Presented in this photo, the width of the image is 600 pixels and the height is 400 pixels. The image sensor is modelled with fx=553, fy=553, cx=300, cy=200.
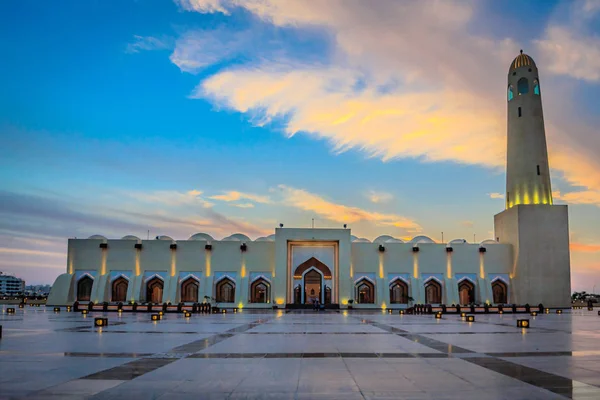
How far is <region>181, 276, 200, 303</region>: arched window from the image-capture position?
4034 cm

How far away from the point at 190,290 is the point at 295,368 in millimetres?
35294

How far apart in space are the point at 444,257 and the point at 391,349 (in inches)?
1250

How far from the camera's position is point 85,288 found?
40.5 metres

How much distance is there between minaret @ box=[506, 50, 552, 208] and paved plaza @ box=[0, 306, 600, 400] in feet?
95.8

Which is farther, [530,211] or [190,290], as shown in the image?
[190,290]

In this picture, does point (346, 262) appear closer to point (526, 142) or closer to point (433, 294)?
point (433, 294)

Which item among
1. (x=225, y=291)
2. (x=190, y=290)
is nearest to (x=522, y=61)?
(x=225, y=291)

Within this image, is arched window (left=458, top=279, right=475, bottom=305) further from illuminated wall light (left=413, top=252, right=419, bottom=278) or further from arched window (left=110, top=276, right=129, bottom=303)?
arched window (left=110, top=276, right=129, bottom=303)

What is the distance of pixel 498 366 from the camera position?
7.81m

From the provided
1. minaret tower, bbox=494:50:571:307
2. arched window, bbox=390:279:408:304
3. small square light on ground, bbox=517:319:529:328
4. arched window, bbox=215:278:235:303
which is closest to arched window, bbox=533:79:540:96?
minaret tower, bbox=494:50:571:307

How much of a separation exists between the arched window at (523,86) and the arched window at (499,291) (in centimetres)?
1382

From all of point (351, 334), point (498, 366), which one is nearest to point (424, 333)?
point (351, 334)

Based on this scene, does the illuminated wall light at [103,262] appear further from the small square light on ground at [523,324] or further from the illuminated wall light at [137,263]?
the small square light on ground at [523,324]

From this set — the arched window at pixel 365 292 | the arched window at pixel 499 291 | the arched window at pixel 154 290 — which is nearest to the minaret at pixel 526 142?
the arched window at pixel 499 291
